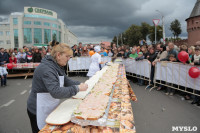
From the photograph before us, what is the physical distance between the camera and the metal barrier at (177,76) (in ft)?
16.1

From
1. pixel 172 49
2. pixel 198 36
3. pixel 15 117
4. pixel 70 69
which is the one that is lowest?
pixel 15 117

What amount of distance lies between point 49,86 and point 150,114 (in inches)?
134

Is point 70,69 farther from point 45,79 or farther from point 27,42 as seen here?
point 27,42

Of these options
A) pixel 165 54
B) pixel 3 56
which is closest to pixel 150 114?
pixel 165 54

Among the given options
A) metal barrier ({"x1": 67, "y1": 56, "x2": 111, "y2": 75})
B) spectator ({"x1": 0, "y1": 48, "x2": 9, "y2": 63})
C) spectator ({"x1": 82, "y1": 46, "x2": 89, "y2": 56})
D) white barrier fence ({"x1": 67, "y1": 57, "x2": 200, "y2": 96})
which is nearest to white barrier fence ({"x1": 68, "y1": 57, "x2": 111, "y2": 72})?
metal barrier ({"x1": 67, "y1": 56, "x2": 111, "y2": 75})

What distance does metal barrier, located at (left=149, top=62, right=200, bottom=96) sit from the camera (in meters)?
4.91

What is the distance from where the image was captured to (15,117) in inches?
157

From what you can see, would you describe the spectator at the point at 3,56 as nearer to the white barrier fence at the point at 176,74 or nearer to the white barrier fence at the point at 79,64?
the white barrier fence at the point at 79,64

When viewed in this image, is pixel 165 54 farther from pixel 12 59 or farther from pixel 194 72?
pixel 12 59

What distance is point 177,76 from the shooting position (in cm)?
550

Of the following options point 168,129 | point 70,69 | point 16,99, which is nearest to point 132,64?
point 70,69

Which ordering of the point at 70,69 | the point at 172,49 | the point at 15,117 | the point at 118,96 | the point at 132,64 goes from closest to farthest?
the point at 118,96
the point at 15,117
the point at 172,49
the point at 132,64
the point at 70,69

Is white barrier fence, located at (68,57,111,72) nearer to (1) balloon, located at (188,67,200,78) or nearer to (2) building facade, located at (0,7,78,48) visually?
(1) balloon, located at (188,67,200,78)

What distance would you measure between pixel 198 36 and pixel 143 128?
52471 millimetres
